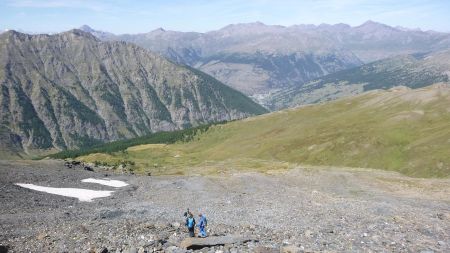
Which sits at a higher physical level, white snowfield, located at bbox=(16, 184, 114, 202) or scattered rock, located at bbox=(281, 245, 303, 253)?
scattered rock, located at bbox=(281, 245, 303, 253)

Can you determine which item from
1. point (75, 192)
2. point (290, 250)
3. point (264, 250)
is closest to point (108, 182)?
point (75, 192)

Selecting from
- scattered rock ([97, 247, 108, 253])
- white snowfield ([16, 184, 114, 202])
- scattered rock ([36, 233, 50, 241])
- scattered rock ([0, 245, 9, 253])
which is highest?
scattered rock ([0, 245, 9, 253])

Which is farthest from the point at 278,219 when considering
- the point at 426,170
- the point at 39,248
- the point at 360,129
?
the point at 360,129

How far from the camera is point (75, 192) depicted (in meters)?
78.3

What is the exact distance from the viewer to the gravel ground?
3653 centimetres

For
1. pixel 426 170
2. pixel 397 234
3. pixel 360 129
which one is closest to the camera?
pixel 397 234

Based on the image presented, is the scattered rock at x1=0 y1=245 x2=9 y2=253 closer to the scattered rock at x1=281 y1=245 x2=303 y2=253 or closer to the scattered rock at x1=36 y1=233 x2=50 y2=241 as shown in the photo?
the scattered rock at x1=36 y1=233 x2=50 y2=241

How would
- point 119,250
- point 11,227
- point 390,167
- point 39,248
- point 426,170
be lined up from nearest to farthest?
1. point 119,250
2. point 39,248
3. point 11,227
4. point 426,170
5. point 390,167

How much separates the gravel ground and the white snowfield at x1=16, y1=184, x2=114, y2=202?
247cm

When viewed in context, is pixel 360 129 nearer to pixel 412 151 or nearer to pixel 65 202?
pixel 412 151

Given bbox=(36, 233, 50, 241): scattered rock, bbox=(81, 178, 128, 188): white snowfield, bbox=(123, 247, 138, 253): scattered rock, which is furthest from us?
bbox=(81, 178, 128, 188): white snowfield

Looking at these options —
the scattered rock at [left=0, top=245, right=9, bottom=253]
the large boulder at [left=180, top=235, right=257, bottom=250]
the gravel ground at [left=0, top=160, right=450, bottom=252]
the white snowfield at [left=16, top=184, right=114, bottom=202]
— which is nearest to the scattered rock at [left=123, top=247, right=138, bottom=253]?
the gravel ground at [left=0, top=160, right=450, bottom=252]

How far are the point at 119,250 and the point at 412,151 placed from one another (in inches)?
5636

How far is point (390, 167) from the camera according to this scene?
500 ft
